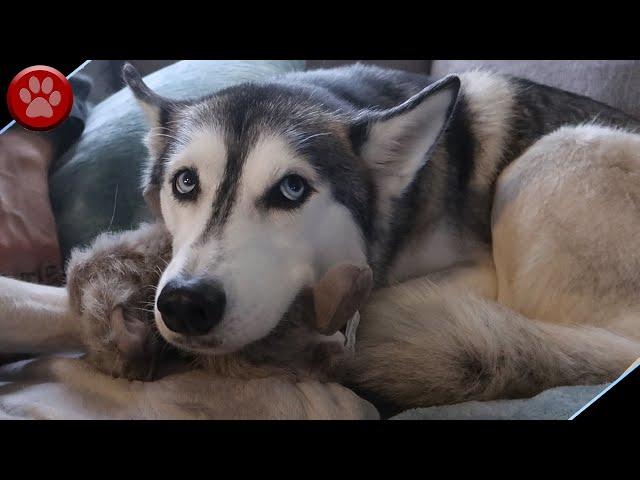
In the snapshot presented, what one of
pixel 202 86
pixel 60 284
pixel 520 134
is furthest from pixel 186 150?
pixel 520 134

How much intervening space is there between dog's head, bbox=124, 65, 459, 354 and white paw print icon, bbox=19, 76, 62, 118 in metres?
0.13

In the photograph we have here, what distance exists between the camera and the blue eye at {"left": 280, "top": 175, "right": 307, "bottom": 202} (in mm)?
961

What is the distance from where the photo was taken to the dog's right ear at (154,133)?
1.10 m

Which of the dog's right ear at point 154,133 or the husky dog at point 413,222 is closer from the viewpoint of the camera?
the husky dog at point 413,222

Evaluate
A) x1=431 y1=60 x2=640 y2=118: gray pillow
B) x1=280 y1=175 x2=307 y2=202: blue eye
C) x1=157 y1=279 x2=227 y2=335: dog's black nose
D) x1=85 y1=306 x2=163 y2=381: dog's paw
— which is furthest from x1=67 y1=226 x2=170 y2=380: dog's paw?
x1=431 y1=60 x2=640 y2=118: gray pillow

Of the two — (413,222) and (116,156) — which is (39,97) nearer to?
(116,156)

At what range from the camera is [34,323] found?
38.3 inches

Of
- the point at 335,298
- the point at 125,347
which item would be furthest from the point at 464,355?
the point at 125,347

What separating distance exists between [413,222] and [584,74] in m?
0.41

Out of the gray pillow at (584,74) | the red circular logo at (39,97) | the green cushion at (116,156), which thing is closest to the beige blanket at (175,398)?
the green cushion at (116,156)

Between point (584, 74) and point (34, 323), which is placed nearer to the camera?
point (34, 323)

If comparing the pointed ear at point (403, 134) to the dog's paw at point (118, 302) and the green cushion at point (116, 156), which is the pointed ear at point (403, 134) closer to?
the green cushion at point (116, 156)

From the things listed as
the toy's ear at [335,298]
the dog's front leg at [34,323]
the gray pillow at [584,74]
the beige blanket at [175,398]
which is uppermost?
the gray pillow at [584,74]

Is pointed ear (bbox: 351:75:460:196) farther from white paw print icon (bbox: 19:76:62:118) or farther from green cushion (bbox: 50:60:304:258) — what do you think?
white paw print icon (bbox: 19:76:62:118)
